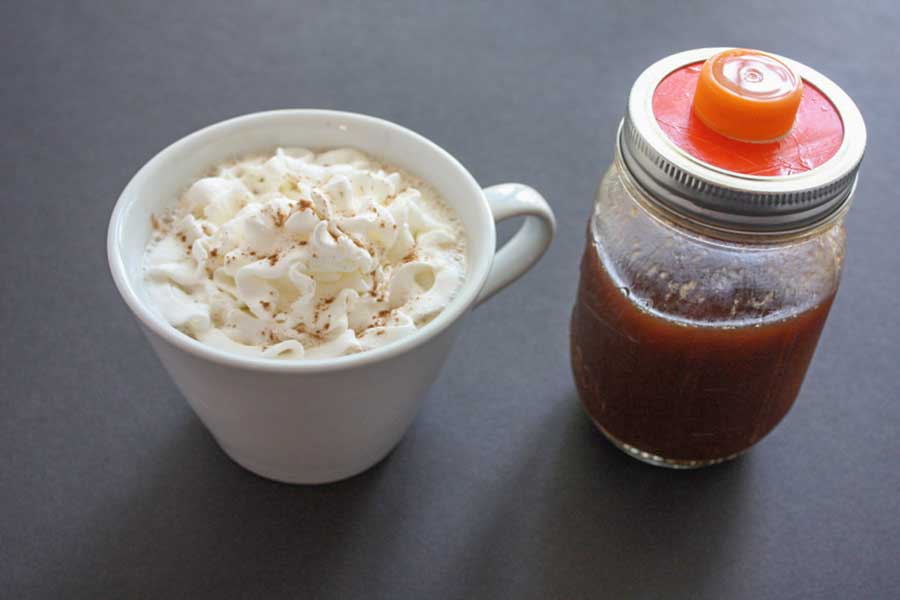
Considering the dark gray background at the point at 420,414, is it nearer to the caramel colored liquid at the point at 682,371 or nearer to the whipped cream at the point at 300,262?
the caramel colored liquid at the point at 682,371

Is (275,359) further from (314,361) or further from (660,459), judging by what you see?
(660,459)

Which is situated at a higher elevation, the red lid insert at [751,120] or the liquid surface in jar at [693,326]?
the red lid insert at [751,120]

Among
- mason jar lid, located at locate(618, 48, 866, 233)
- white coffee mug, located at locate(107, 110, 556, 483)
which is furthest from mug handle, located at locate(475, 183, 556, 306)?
mason jar lid, located at locate(618, 48, 866, 233)

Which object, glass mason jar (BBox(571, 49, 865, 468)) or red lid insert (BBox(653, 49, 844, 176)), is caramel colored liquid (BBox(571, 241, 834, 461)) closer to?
glass mason jar (BBox(571, 49, 865, 468))

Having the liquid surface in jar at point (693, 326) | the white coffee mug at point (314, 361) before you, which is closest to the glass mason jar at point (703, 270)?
the liquid surface in jar at point (693, 326)

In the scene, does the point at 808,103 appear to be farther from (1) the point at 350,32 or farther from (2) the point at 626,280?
(1) the point at 350,32

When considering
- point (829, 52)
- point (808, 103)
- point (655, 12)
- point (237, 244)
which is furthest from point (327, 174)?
point (829, 52)

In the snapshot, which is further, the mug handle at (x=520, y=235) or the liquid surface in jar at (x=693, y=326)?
the mug handle at (x=520, y=235)
